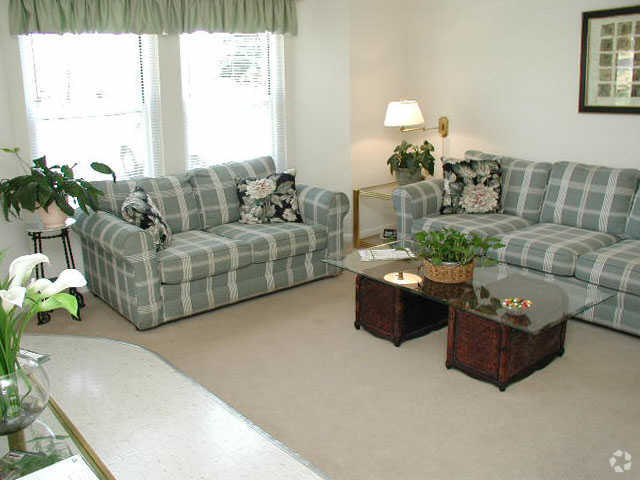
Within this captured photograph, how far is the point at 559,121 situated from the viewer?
5102 millimetres

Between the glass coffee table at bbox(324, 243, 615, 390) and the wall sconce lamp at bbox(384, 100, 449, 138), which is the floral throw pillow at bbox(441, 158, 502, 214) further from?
the glass coffee table at bbox(324, 243, 615, 390)

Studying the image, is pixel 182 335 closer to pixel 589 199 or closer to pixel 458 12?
pixel 589 199

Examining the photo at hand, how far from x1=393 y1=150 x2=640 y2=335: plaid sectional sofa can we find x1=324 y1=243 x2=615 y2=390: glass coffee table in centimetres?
23

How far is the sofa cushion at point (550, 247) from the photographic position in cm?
410

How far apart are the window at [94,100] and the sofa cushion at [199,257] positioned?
3.03 ft

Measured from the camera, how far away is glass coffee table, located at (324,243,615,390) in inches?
128

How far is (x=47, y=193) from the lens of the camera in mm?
3967

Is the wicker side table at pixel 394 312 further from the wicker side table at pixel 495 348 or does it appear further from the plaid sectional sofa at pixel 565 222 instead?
the plaid sectional sofa at pixel 565 222

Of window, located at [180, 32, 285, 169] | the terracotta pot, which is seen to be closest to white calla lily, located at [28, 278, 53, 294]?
the terracotta pot

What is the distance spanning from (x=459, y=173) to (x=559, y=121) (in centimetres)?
89

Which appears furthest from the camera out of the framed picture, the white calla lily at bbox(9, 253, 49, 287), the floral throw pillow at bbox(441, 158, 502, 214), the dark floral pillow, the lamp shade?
the lamp shade

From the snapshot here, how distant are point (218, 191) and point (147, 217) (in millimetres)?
856

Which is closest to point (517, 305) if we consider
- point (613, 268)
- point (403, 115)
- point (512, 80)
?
point (613, 268)

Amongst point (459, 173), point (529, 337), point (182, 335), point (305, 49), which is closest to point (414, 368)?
point (529, 337)
